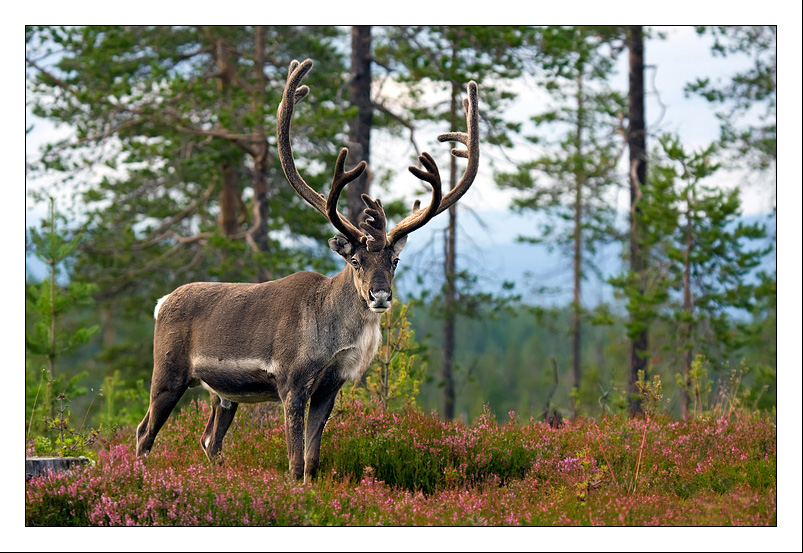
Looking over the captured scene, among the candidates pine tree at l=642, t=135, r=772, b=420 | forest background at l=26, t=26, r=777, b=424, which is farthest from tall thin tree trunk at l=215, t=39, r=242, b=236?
pine tree at l=642, t=135, r=772, b=420

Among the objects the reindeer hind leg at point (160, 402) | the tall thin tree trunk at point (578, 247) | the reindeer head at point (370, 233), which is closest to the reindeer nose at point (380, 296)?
the reindeer head at point (370, 233)

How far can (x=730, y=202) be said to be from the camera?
16.8m

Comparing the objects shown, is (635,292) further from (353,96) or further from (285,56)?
(285,56)

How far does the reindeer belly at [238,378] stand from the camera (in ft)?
24.2

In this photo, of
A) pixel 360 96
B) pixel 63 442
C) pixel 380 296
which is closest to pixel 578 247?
pixel 360 96

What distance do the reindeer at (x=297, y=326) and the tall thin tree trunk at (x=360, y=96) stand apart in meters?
8.05

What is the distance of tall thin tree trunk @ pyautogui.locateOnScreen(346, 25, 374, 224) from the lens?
53.0ft

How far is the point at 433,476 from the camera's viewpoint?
26.0ft

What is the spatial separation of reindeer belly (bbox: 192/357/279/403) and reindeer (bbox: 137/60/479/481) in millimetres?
10

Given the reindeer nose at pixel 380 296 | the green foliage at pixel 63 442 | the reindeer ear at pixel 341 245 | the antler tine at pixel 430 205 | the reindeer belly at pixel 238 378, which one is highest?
the antler tine at pixel 430 205

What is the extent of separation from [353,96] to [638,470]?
428 inches

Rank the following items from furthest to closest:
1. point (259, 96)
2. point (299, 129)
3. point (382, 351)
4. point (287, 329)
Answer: point (259, 96) < point (299, 129) < point (382, 351) < point (287, 329)

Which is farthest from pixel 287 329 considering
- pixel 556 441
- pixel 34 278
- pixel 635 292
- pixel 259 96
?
pixel 34 278

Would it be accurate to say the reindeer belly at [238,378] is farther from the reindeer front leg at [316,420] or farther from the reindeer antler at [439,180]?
the reindeer antler at [439,180]
